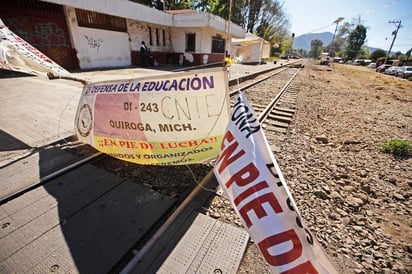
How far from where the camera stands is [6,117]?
4324 millimetres

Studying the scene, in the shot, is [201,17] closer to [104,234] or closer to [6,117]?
[6,117]

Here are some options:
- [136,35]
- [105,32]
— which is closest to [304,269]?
[105,32]

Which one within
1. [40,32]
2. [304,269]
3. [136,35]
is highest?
[136,35]

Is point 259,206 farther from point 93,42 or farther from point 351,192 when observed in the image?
point 93,42

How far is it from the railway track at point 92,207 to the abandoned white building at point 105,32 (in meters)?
5.46

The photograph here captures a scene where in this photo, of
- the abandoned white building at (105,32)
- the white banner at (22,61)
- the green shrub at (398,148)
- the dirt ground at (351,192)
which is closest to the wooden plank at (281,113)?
the dirt ground at (351,192)

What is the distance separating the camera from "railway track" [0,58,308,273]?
161cm

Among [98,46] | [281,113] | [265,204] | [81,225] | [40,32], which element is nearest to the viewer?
[265,204]

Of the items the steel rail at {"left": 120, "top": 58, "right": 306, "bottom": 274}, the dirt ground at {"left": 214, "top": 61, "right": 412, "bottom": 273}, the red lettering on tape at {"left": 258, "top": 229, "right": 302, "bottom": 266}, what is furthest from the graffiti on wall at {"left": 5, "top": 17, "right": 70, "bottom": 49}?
the red lettering on tape at {"left": 258, "top": 229, "right": 302, "bottom": 266}

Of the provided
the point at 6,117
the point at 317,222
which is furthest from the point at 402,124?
the point at 6,117

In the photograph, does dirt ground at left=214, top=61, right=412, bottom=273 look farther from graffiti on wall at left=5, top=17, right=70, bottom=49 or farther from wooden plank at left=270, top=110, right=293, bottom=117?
graffiti on wall at left=5, top=17, right=70, bottom=49

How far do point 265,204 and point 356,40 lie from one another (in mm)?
106645

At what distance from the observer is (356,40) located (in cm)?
7688

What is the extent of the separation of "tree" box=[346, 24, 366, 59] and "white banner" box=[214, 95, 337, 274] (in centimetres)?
10317
